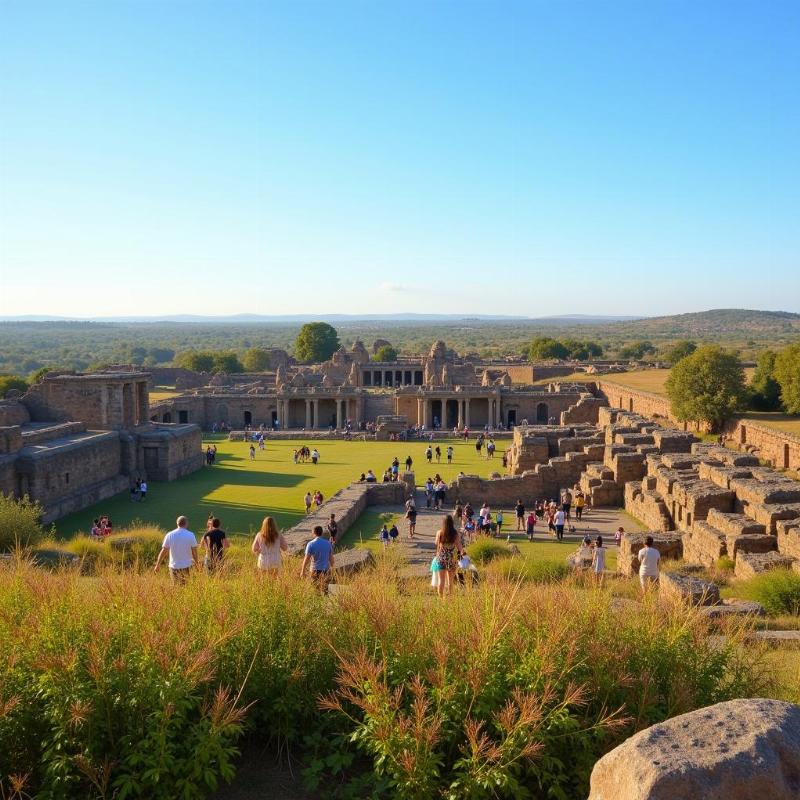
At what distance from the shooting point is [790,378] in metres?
37.2

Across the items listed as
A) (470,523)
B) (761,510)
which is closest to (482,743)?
(761,510)

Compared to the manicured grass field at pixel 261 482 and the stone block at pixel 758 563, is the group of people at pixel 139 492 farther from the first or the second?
the stone block at pixel 758 563

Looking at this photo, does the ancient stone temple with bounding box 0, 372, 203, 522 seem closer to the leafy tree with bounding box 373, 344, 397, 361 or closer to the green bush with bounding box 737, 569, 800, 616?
the green bush with bounding box 737, 569, 800, 616

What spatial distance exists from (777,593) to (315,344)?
8906cm

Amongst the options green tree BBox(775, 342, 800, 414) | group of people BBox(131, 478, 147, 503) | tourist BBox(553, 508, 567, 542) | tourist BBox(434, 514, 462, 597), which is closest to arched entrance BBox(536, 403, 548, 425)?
Answer: green tree BBox(775, 342, 800, 414)

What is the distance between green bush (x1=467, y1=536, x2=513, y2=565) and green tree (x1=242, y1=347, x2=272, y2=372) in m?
72.4

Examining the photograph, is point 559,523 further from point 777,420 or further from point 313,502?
point 777,420

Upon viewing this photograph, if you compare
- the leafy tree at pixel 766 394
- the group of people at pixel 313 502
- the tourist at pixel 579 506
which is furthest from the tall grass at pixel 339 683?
the leafy tree at pixel 766 394

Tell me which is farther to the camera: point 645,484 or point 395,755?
point 645,484

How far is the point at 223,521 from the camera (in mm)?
25000

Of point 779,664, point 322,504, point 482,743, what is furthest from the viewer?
point 322,504

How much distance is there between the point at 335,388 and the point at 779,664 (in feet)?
181

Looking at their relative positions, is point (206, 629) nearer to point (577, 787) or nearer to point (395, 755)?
point (395, 755)

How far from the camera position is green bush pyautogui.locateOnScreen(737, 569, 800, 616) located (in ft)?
41.4
